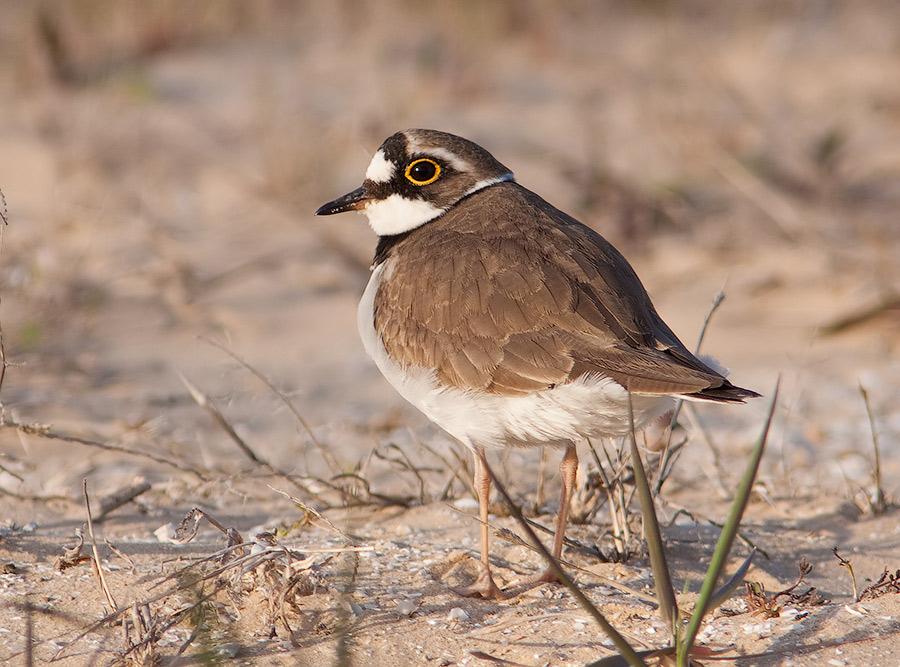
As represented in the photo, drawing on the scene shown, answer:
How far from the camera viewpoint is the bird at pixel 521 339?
2.70 meters

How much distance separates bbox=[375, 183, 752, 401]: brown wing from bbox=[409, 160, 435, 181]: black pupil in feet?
1.11

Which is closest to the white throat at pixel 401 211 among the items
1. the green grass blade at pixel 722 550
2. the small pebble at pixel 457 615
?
the small pebble at pixel 457 615

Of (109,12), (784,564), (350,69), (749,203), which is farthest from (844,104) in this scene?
(784,564)

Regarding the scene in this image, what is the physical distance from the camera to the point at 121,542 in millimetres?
3133

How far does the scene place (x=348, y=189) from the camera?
768 cm

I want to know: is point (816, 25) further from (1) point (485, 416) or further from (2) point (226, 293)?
(1) point (485, 416)

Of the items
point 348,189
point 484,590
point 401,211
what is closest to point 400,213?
point 401,211

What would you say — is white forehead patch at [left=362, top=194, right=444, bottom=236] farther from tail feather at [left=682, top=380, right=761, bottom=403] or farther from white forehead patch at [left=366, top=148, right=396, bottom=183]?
tail feather at [left=682, top=380, right=761, bottom=403]

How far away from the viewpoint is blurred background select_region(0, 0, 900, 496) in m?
5.04

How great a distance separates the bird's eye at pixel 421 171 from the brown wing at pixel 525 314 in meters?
0.33

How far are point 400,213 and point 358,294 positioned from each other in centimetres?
302

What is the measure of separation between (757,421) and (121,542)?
10.4ft

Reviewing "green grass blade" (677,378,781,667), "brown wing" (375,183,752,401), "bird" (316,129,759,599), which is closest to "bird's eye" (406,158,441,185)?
"bird" (316,129,759,599)

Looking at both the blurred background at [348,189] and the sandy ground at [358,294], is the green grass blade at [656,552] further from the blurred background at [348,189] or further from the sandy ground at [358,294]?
the blurred background at [348,189]
